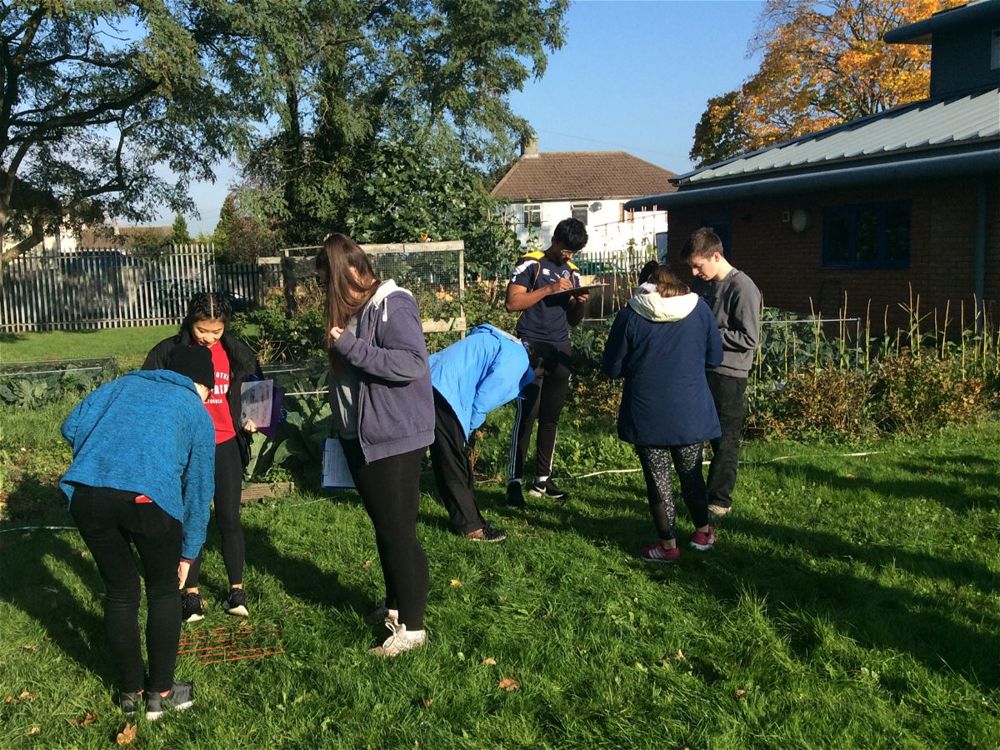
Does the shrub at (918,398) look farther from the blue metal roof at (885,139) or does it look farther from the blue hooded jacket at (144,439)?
the blue hooded jacket at (144,439)

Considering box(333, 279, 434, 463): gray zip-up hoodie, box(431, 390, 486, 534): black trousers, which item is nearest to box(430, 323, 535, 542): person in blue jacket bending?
box(431, 390, 486, 534): black trousers

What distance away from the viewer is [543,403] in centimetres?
623

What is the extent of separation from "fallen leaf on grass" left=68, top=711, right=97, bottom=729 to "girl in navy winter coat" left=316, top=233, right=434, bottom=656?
120cm

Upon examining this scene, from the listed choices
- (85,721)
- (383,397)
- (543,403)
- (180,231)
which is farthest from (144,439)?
(180,231)

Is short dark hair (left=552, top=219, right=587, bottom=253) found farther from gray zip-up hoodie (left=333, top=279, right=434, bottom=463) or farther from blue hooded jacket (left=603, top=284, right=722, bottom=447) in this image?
gray zip-up hoodie (left=333, top=279, right=434, bottom=463)

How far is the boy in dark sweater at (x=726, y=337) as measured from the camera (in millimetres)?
5363

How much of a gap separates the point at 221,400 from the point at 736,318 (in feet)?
9.81

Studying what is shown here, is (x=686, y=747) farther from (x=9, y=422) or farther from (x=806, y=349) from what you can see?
(x=9, y=422)

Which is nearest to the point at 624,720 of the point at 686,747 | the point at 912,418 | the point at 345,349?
the point at 686,747

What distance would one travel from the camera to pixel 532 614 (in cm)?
438

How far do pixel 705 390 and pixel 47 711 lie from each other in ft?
11.3

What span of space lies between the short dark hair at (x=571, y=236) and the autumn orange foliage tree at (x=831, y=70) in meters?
27.8

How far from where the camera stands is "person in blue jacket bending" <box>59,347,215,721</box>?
3.27 meters

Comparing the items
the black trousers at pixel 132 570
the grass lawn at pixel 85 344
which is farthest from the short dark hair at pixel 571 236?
the grass lawn at pixel 85 344
